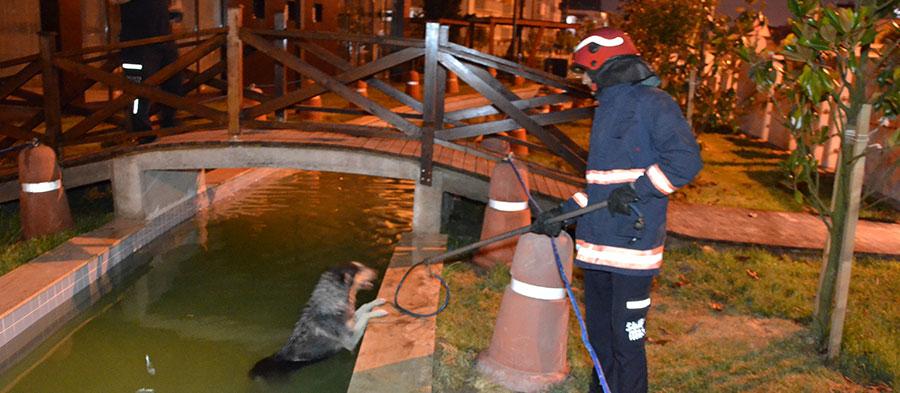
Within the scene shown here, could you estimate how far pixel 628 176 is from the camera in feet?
11.9

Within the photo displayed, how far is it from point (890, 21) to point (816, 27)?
2.33 ft

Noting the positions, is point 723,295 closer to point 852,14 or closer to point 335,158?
point 852,14

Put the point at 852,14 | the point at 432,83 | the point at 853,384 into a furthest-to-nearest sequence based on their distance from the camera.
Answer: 1. the point at 432,83
2. the point at 853,384
3. the point at 852,14

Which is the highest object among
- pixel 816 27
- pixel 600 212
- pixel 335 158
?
pixel 816 27

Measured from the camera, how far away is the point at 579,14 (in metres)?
62.0

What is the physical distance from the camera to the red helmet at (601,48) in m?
3.60

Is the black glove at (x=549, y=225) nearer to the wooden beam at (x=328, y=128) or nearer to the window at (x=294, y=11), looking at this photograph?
the wooden beam at (x=328, y=128)

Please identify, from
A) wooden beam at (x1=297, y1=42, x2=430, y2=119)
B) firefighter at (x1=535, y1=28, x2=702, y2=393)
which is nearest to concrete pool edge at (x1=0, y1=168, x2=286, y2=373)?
wooden beam at (x1=297, y1=42, x2=430, y2=119)

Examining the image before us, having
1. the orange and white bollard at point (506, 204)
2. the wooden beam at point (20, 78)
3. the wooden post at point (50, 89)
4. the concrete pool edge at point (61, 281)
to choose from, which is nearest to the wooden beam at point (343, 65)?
the orange and white bollard at point (506, 204)

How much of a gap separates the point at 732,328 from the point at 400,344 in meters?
2.40

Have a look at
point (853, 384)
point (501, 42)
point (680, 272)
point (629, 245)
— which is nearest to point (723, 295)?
point (680, 272)

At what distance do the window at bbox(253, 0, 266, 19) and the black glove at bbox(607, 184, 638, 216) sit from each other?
12587 mm

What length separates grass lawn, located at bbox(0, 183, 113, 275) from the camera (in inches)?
244

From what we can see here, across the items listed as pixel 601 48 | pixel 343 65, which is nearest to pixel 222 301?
pixel 343 65
